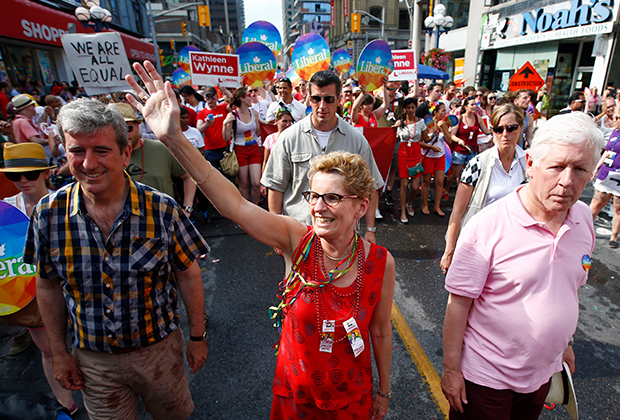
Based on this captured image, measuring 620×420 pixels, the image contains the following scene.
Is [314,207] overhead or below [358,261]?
overhead

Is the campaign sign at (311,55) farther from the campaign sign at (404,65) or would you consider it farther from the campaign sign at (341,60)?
the campaign sign at (341,60)

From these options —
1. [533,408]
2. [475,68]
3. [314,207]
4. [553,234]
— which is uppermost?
[475,68]

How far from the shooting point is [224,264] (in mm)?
4930

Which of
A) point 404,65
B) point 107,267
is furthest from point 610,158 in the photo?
point 107,267

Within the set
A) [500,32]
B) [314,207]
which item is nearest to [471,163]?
[314,207]

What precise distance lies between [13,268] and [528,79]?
11.1 meters

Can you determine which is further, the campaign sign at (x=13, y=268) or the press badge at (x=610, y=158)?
the press badge at (x=610, y=158)

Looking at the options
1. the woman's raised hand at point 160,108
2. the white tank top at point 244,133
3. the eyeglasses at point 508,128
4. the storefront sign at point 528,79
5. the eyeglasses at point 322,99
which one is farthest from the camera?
the storefront sign at point 528,79

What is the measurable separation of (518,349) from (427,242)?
3.99m

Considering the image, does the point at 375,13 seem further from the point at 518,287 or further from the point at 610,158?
the point at 518,287

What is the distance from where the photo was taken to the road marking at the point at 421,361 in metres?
2.67

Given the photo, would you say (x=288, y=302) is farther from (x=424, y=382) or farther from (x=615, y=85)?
(x=615, y=85)

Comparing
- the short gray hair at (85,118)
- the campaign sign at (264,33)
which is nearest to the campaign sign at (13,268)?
the short gray hair at (85,118)

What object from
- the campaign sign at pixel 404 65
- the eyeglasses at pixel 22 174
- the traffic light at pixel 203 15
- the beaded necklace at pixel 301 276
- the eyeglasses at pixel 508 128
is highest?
the traffic light at pixel 203 15
